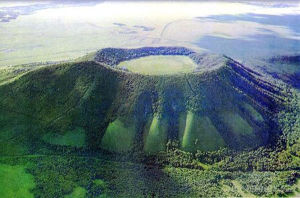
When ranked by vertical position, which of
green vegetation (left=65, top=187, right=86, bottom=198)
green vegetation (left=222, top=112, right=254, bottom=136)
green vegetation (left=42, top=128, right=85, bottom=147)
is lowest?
green vegetation (left=65, top=187, right=86, bottom=198)

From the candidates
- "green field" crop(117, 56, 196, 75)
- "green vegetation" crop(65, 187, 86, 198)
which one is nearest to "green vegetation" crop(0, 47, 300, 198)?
"green vegetation" crop(65, 187, 86, 198)

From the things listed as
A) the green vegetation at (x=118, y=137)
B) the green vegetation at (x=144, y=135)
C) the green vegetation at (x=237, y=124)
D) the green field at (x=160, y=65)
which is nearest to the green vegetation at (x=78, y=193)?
the green vegetation at (x=144, y=135)

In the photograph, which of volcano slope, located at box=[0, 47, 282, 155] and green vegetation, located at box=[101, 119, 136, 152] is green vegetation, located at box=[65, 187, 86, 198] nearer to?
volcano slope, located at box=[0, 47, 282, 155]

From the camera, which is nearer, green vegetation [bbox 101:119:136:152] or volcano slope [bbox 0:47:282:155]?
green vegetation [bbox 101:119:136:152]

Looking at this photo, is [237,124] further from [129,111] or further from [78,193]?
[78,193]

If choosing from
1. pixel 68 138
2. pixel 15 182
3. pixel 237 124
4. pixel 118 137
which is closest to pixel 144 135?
pixel 118 137
